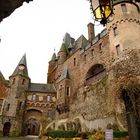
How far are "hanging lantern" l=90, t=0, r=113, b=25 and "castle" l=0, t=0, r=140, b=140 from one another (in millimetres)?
3453

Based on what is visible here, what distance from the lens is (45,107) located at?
125ft

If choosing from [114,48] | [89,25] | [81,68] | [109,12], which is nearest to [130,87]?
[109,12]

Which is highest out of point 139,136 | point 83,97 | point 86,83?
point 86,83

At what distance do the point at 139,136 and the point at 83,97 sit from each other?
21948 millimetres

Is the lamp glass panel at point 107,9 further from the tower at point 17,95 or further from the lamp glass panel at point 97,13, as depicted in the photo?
the tower at point 17,95

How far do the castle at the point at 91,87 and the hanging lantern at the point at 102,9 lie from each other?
3453 mm

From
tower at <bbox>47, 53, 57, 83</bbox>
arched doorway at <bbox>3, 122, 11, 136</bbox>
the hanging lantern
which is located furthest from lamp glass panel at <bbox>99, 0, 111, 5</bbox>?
tower at <bbox>47, 53, 57, 83</bbox>

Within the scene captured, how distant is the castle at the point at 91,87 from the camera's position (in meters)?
18.1

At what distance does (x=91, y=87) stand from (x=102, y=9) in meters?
22.3

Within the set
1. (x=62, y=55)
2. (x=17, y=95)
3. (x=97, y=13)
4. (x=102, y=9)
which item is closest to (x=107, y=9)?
(x=102, y=9)

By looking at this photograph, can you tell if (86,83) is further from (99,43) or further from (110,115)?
(110,115)

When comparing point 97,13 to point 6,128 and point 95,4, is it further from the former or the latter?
point 6,128

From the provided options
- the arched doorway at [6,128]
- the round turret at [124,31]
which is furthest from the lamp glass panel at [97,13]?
the arched doorway at [6,128]

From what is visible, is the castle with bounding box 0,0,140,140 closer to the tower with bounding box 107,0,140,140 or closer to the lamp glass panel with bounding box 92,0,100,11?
the tower with bounding box 107,0,140,140
